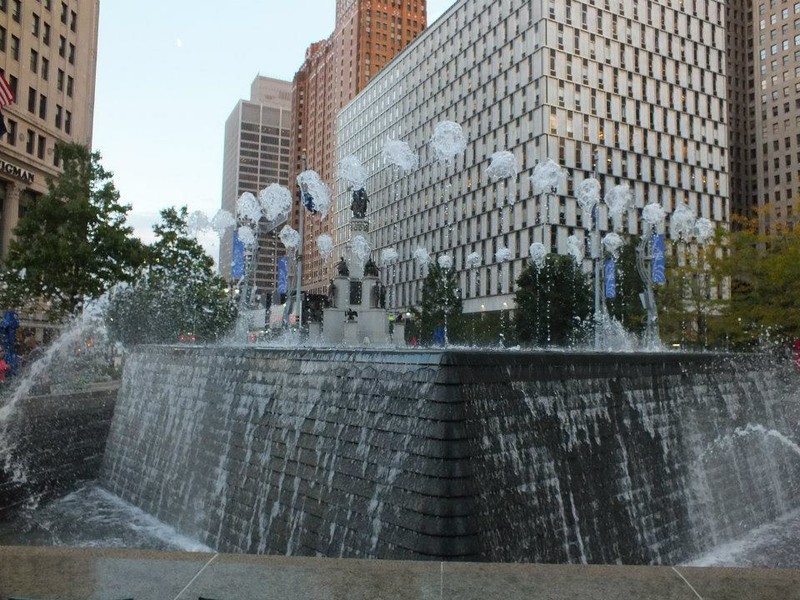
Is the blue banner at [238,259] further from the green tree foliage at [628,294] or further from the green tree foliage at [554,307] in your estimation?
the green tree foliage at [628,294]

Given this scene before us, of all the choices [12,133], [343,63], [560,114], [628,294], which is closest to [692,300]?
[628,294]

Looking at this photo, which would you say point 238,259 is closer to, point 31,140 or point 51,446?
point 31,140

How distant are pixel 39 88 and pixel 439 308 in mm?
38680

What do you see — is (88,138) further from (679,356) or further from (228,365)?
(679,356)

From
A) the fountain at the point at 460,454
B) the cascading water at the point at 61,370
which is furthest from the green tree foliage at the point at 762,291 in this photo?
the cascading water at the point at 61,370

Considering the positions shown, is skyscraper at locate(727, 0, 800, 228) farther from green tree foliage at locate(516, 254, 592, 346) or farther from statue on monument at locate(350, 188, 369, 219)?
statue on monument at locate(350, 188, 369, 219)

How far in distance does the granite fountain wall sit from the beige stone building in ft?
121

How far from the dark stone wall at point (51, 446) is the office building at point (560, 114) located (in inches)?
2330

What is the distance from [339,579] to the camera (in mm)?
4957

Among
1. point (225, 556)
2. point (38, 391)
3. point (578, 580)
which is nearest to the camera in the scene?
point (578, 580)

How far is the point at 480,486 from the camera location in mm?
7371

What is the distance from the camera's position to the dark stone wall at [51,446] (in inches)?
607

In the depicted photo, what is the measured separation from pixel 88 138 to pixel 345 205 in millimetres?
75094

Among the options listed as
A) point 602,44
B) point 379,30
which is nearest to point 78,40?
point 602,44
